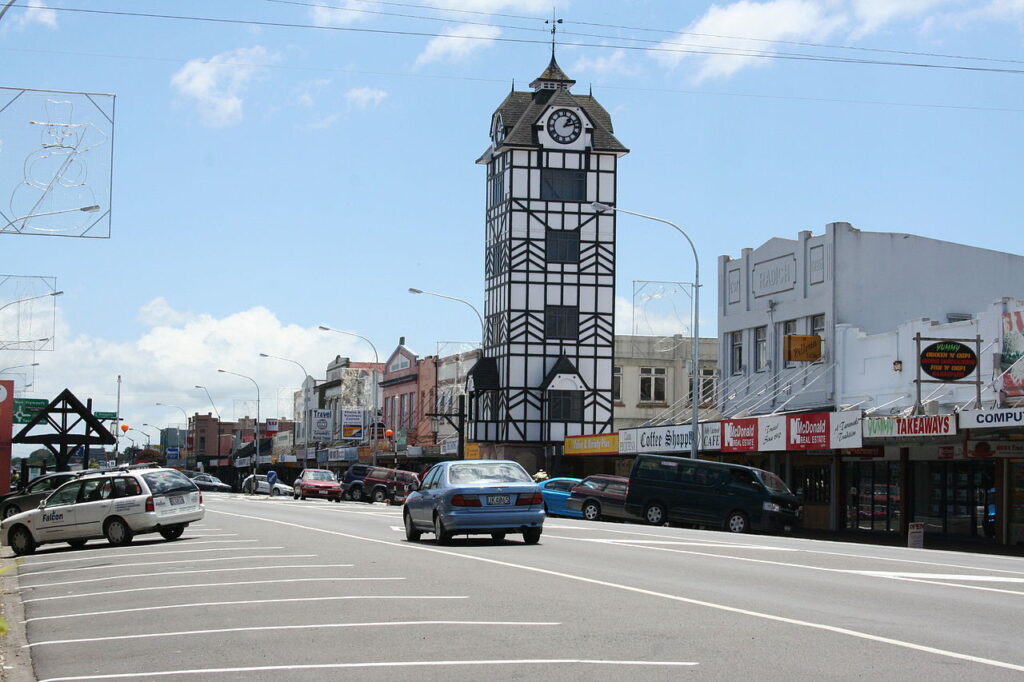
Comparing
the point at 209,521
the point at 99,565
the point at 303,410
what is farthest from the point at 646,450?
the point at 303,410

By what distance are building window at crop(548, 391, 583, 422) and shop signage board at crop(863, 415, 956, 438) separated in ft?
95.7

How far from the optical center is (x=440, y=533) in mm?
21812

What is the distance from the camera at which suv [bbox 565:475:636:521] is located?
126ft

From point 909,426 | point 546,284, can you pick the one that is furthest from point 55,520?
point 546,284

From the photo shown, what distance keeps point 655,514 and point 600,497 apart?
3.86 m

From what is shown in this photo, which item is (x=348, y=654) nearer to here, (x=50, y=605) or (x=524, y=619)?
(x=524, y=619)

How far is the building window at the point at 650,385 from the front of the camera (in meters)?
67.1

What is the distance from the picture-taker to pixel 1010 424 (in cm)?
2775

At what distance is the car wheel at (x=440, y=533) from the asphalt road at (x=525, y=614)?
1.56 feet

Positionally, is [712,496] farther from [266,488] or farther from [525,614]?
[266,488]

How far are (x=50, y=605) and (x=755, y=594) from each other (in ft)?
25.7

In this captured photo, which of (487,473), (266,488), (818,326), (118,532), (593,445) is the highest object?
(818,326)

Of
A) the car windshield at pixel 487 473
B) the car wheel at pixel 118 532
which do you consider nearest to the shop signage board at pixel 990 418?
the car windshield at pixel 487 473

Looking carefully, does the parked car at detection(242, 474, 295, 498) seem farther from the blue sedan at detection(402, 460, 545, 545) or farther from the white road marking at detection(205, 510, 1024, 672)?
the white road marking at detection(205, 510, 1024, 672)
